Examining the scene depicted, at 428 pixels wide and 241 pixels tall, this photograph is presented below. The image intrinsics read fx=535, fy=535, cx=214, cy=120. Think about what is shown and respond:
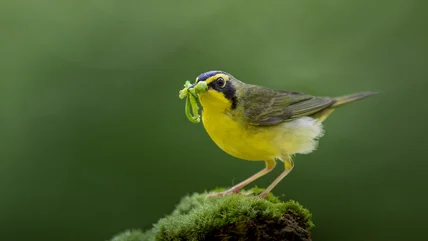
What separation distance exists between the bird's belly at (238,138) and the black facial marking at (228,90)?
164 millimetres

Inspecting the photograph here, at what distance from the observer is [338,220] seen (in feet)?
22.6

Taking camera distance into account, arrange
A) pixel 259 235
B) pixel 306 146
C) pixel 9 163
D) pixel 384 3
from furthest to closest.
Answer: pixel 384 3 → pixel 9 163 → pixel 306 146 → pixel 259 235

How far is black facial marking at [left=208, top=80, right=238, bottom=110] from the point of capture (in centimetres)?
426

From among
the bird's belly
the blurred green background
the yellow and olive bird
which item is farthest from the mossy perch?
the blurred green background

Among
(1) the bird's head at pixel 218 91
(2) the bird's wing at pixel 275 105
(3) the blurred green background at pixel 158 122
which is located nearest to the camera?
(1) the bird's head at pixel 218 91

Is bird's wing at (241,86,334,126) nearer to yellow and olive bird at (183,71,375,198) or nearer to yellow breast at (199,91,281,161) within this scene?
yellow and olive bird at (183,71,375,198)

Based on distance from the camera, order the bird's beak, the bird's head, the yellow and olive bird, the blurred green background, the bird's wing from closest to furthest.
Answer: the bird's beak
the bird's head
the yellow and olive bird
the bird's wing
the blurred green background

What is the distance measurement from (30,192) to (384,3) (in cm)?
584

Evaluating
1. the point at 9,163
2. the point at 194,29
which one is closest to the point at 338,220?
the point at 194,29

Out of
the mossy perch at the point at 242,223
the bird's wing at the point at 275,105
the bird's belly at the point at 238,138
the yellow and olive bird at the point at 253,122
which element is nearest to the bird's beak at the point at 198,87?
the yellow and olive bird at the point at 253,122

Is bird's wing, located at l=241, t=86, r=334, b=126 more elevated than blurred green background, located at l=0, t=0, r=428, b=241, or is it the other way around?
blurred green background, located at l=0, t=0, r=428, b=241

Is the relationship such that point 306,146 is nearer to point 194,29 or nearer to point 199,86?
point 199,86

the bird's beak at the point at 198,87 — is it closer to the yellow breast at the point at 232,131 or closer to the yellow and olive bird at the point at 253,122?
the yellow and olive bird at the point at 253,122

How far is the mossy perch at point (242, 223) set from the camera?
128 inches
